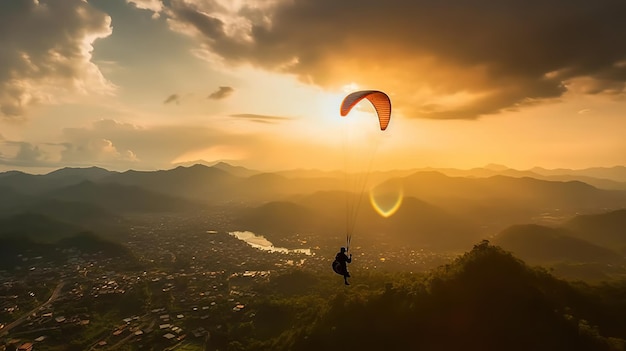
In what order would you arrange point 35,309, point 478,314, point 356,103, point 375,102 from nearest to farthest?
1. point 356,103
2. point 375,102
3. point 478,314
4. point 35,309

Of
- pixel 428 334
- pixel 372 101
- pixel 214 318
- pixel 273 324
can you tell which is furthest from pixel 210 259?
pixel 372 101

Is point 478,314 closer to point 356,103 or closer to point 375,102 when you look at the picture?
point 375,102

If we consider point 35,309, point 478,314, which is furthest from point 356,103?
point 35,309

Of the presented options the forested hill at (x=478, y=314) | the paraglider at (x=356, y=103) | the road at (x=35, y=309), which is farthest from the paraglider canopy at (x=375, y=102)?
the road at (x=35, y=309)

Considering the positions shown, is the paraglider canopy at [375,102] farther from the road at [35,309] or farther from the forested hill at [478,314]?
the road at [35,309]

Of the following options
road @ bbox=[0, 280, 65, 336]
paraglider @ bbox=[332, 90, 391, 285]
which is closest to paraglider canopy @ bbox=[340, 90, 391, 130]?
paraglider @ bbox=[332, 90, 391, 285]
